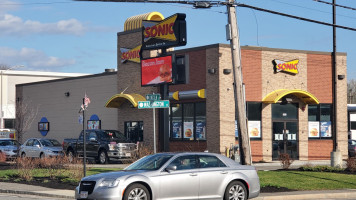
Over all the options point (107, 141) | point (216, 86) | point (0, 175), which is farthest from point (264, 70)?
point (0, 175)

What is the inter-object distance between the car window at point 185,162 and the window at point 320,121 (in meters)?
23.8

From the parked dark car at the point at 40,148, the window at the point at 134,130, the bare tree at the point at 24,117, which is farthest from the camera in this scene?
the bare tree at the point at 24,117

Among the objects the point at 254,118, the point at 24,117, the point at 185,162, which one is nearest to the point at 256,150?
the point at 254,118

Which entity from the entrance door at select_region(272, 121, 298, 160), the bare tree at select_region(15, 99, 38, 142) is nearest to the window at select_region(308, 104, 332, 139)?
the entrance door at select_region(272, 121, 298, 160)

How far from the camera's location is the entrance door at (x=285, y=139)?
37500 millimetres

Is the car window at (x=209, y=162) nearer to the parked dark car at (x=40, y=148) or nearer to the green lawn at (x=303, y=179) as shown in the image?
the green lawn at (x=303, y=179)

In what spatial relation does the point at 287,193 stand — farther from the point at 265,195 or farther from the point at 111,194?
the point at 111,194

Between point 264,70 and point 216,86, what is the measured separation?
11.9ft

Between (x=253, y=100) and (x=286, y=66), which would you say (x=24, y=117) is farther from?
(x=286, y=66)

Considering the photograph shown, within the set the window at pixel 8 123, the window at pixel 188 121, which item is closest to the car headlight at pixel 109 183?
the window at pixel 188 121

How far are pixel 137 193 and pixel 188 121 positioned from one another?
894 inches

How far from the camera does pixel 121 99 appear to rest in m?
40.2

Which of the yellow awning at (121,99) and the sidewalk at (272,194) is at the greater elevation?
the yellow awning at (121,99)

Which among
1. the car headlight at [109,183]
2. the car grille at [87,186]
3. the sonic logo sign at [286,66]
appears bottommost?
the car grille at [87,186]
